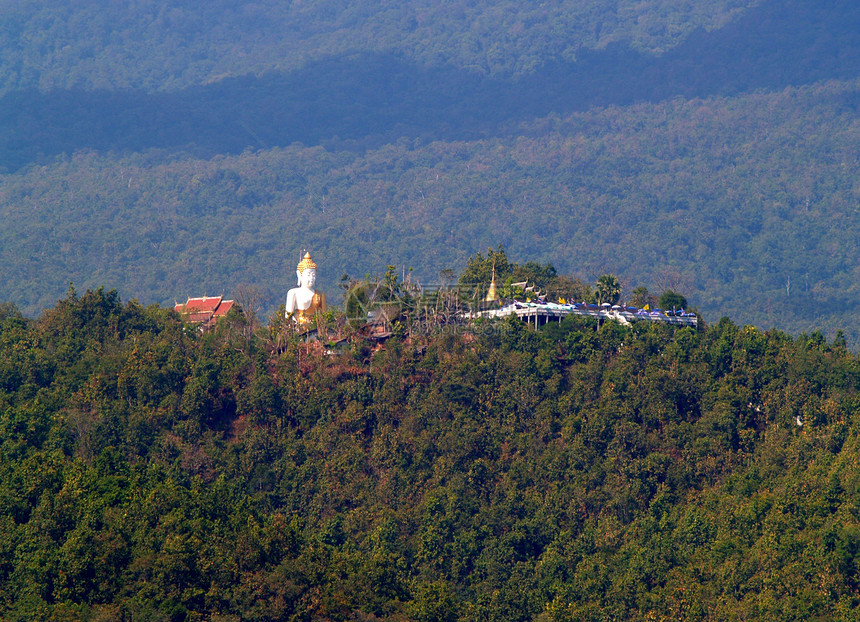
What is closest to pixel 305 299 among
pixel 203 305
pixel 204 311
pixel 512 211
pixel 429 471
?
pixel 204 311

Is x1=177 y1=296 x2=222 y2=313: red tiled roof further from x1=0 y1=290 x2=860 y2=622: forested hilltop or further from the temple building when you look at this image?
x1=0 y1=290 x2=860 y2=622: forested hilltop

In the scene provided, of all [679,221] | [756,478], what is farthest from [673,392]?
[679,221]

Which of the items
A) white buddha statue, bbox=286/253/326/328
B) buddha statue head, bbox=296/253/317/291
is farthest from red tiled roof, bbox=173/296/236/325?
buddha statue head, bbox=296/253/317/291

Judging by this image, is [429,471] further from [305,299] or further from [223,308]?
[223,308]

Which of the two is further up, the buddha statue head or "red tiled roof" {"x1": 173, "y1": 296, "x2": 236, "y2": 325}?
the buddha statue head

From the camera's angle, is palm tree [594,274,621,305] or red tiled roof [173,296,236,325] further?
red tiled roof [173,296,236,325]

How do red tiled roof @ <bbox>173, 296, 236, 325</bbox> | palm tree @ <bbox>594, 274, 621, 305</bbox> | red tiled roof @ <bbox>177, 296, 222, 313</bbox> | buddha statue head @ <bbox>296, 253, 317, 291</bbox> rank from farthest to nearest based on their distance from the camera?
red tiled roof @ <bbox>177, 296, 222, 313</bbox>, red tiled roof @ <bbox>173, 296, 236, 325</bbox>, palm tree @ <bbox>594, 274, 621, 305</bbox>, buddha statue head @ <bbox>296, 253, 317, 291</bbox>
